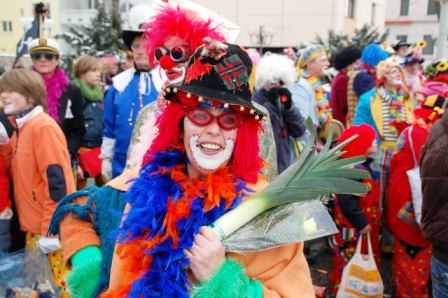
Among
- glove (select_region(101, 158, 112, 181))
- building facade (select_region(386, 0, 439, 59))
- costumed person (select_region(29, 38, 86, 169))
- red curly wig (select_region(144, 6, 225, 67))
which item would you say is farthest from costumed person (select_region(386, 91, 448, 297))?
building facade (select_region(386, 0, 439, 59))

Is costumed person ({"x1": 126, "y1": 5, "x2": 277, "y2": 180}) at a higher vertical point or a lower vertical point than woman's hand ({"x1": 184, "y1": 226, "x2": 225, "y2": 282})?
higher

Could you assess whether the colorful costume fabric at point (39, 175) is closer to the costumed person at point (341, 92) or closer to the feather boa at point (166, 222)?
the feather boa at point (166, 222)

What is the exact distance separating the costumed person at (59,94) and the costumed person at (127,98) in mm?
907

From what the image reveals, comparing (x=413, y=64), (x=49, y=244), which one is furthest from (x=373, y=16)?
(x=49, y=244)

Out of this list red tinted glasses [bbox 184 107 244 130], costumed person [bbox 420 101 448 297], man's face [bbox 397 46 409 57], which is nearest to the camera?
red tinted glasses [bbox 184 107 244 130]

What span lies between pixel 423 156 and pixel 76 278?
1.95 m

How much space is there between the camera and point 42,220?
3.08 meters

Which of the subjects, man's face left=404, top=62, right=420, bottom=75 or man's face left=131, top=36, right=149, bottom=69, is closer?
man's face left=131, top=36, right=149, bottom=69

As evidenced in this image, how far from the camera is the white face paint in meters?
1.68

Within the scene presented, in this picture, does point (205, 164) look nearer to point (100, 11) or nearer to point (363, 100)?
point (363, 100)

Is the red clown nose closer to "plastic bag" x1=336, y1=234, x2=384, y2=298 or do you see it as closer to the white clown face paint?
the white clown face paint

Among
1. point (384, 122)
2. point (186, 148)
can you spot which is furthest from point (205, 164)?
point (384, 122)

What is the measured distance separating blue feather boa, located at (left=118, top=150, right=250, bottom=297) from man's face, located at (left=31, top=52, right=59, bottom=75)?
3.29 m

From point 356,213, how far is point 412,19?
38.2m
